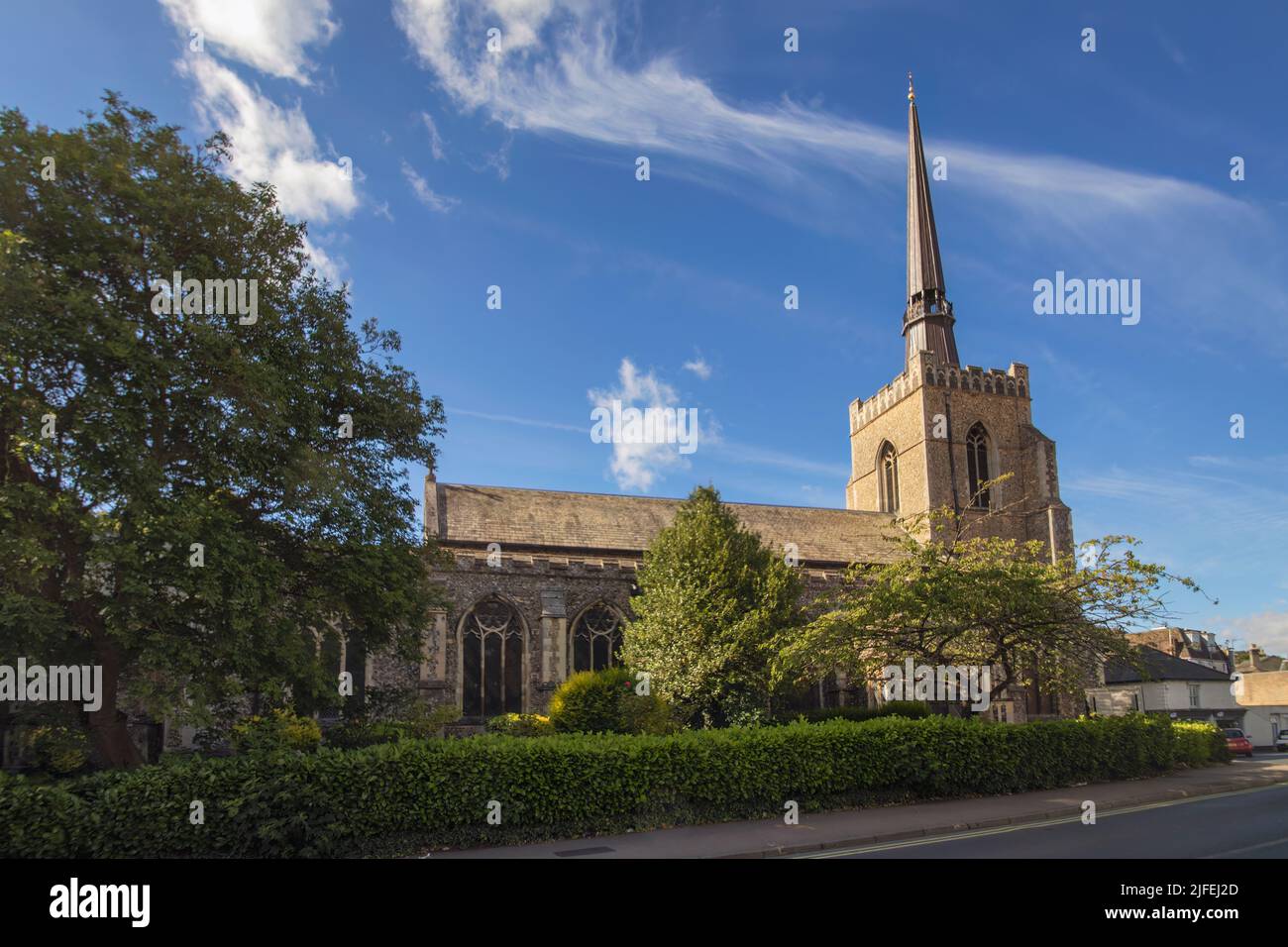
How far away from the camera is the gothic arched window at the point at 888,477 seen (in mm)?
40281

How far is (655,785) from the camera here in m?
13.3

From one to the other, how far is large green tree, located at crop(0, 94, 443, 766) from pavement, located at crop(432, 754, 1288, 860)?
5.03m

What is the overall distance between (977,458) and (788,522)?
10.5 metres

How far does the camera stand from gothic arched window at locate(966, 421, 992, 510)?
38531 mm

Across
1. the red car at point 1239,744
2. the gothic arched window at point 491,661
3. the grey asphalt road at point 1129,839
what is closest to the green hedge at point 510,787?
the grey asphalt road at point 1129,839

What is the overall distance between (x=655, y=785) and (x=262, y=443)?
8.47 meters

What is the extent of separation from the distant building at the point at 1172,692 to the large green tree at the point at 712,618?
24.8 m

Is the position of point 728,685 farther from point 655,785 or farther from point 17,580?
point 17,580

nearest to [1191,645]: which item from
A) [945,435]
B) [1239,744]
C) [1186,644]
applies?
[1186,644]

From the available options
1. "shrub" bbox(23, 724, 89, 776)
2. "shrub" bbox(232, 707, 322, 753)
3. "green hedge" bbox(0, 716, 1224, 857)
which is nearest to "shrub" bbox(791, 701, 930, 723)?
"green hedge" bbox(0, 716, 1224, 857)

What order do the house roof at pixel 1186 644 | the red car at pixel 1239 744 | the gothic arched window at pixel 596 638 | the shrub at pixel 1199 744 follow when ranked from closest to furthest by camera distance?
the shrub at pixel 1199 744
the gothic arched window at pixel 596 638
the red car at pixel 1239 744
the house roof at pixel 1186 644

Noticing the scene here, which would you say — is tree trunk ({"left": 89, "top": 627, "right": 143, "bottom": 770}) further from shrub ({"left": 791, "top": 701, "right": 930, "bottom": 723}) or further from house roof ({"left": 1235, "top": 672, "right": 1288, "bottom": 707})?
house roof ({"left": 1235, "top": 672, "right": 1288, "bottom": 707})

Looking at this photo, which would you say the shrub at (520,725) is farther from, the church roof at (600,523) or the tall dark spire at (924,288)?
the tall dark spire at (924,288)

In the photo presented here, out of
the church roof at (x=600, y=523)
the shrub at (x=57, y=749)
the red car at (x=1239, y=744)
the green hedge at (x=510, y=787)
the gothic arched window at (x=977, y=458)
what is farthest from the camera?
the gothic arched window at (x=977, y=458)
